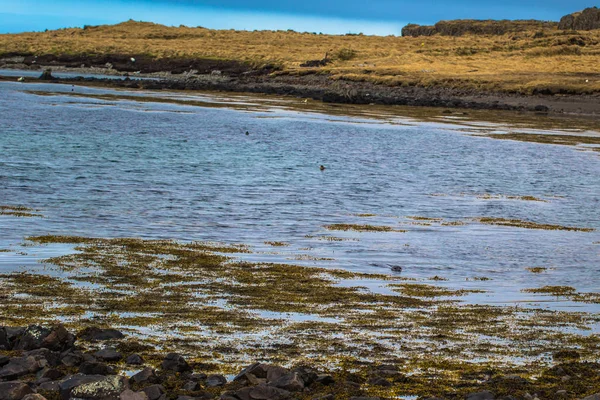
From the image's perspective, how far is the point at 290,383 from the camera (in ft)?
26.2

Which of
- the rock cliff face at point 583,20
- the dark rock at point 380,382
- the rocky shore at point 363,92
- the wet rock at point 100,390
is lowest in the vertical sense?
the dark rock at point 380,382

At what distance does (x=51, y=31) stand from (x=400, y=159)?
486 feet

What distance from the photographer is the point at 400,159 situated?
3500 centimetres

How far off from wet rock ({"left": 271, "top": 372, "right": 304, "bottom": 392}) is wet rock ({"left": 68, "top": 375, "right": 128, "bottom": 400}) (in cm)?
142

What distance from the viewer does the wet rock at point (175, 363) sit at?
8.49m

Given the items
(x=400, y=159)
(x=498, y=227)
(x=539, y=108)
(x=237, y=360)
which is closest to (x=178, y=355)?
(x=237, y=360)

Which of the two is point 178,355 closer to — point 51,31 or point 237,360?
point 237,360

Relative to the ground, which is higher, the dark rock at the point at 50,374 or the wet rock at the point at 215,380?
the dark rock at the point at 50,374

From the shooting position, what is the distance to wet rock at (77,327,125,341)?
373 inches

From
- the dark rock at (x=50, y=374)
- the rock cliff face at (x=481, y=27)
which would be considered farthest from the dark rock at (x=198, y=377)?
the rock cliff face at (x=481, y=27)

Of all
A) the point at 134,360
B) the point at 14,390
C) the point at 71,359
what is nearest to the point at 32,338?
the point at 71,359

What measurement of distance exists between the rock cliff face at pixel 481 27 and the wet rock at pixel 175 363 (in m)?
144

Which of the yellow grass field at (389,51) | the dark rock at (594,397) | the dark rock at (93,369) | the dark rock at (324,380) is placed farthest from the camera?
the yellow grass field at (389,51)

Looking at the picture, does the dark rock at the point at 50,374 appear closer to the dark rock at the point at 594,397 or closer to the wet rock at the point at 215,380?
the wet rock at the point at 215,380
